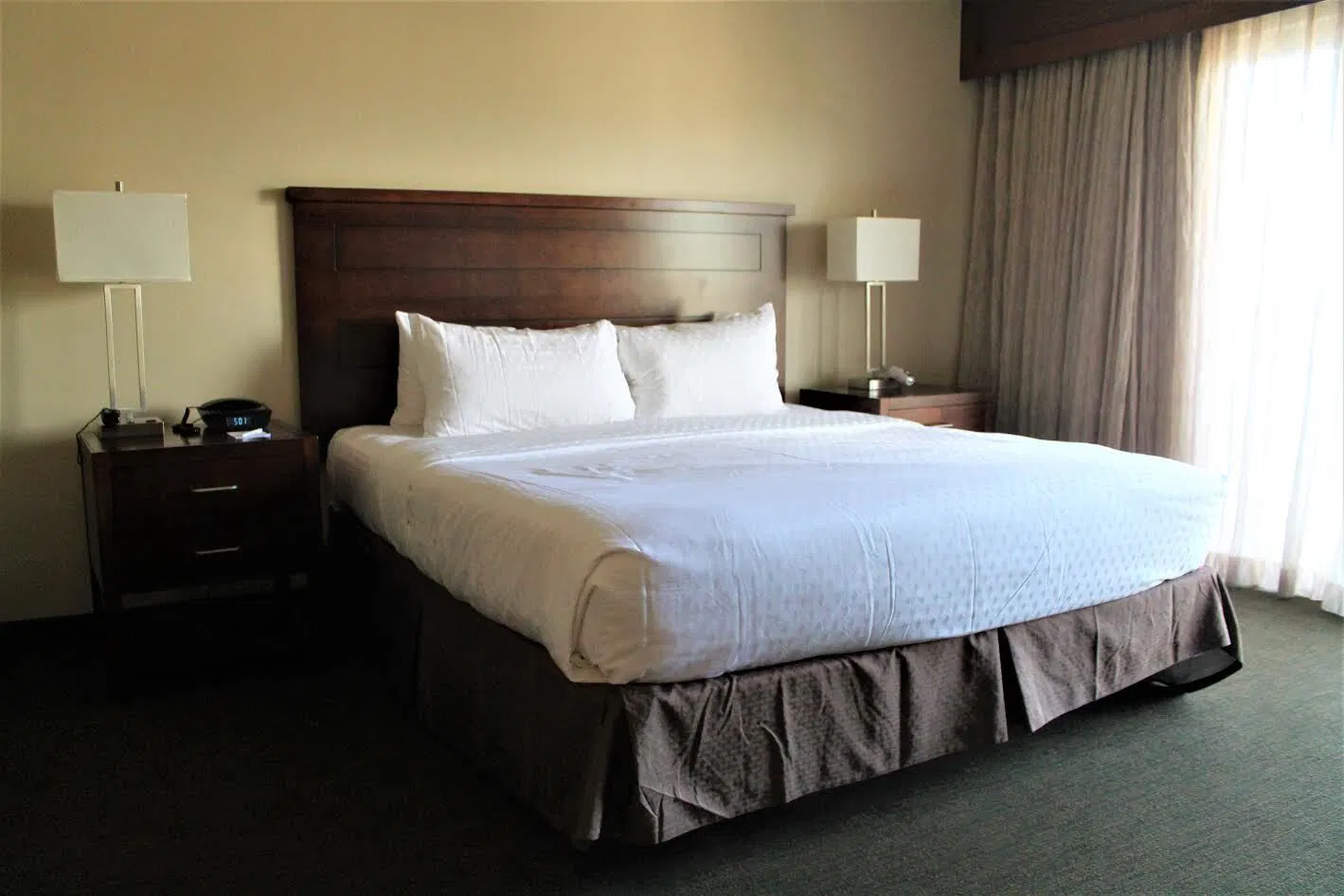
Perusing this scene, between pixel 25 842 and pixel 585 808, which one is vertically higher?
pixel 585 808

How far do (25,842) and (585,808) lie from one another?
1190mm

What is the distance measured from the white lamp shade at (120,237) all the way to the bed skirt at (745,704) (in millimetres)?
1159

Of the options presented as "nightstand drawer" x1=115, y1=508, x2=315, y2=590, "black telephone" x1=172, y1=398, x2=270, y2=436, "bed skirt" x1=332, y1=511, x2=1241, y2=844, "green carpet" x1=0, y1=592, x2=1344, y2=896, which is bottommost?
"green carpet" x1=0, y1=592, x2=1344, y2=896

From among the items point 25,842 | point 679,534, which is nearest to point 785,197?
point 679,534

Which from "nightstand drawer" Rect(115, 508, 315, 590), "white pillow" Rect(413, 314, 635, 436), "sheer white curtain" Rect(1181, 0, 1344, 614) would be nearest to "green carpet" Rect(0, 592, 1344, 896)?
"nightstand drawer" Rect(115, 508, 315, 590)

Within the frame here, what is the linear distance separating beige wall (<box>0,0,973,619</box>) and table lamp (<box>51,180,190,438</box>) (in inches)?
10.2

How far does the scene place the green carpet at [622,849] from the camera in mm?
2084

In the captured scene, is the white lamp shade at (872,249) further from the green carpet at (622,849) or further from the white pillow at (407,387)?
the green carpet at (622,849)

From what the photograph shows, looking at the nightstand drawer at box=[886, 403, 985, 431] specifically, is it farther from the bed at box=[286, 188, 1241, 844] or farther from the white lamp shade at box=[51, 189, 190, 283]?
the white lamp shade at box=[51, 189, 190, 283]

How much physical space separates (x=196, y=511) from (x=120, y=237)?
820 millimetres

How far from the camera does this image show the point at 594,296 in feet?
13.7

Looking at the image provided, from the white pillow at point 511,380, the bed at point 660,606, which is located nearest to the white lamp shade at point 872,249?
the bed at point 660,606

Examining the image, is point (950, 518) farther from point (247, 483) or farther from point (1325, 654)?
point (247, 483)

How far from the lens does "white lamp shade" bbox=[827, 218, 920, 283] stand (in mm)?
4469
